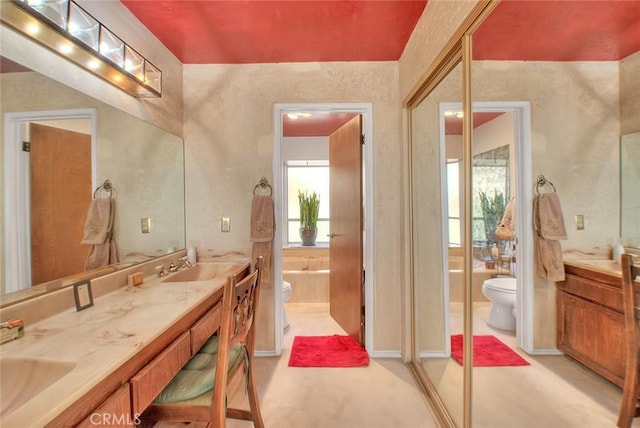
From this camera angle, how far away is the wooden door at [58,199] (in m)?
1.10

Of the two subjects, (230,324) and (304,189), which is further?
(304,189)

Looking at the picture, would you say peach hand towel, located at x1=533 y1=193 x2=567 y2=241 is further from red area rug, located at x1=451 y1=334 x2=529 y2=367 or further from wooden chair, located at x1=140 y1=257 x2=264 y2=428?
wooden chair, located at x1=140 y1=257 x2=264 y2=428

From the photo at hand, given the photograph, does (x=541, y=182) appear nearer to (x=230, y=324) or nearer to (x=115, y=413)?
(x=230, y=324)

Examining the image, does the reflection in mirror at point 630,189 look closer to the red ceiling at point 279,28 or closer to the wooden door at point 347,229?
the red ceiling at point 279,28

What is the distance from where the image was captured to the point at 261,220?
2.23 metres

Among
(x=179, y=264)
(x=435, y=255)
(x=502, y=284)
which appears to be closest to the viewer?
(x=502, y=284)

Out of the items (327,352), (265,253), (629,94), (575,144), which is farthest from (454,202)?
(327,352)

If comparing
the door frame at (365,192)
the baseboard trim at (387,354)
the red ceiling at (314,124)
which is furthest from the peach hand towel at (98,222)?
the red ceiling at (314,124)

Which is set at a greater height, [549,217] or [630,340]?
[549,217]

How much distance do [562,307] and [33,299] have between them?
1.79 m

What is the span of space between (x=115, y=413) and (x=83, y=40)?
5.20ft

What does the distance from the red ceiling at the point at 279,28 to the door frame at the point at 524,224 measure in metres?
1.21

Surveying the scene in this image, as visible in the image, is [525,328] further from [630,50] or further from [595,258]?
[630,50]

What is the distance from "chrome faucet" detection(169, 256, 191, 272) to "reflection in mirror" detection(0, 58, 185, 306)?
15 centimetres
